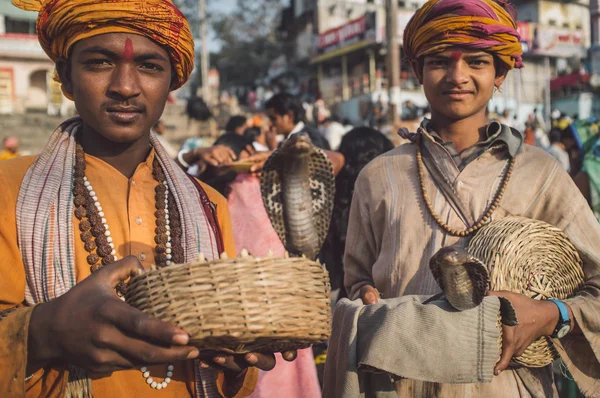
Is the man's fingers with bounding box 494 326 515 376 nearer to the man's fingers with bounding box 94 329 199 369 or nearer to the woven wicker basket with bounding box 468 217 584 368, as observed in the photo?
the woven wicker basket with bounding box 468 217 584 368

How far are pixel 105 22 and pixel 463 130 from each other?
59.0 inches

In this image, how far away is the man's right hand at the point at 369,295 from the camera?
2672 millimetres

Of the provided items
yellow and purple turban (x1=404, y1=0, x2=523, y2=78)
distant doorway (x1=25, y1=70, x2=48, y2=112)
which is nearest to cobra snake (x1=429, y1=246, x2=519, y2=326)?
yellow and purple turban (x1=404, y1=0, x2=523, y2=78)

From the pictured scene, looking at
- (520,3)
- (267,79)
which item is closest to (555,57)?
(520,3)

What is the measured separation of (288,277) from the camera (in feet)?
6.10

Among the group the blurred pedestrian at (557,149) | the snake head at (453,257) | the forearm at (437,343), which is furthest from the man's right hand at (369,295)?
the blurred pedestrian at (557,149)

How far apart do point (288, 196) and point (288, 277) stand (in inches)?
21.1

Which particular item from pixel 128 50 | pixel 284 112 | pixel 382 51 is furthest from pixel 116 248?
pixel 382 51

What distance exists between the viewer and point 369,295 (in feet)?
8.86

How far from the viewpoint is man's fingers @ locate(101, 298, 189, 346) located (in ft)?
5.37

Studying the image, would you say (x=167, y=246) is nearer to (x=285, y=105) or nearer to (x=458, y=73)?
(x=458, y=73)

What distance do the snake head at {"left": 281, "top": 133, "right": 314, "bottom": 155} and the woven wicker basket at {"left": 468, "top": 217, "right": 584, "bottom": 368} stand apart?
763mm

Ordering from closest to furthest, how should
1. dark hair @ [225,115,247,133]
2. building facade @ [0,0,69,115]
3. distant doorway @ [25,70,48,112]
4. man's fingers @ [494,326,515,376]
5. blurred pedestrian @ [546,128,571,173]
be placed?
man's fingers @ [494,326,515,376] < dark hair @ [225,115,247,133] < blurred pedestrian @ [546,128,571,173] < building facade @ [0,0,69,115] < distant doorway @ [25,70,48,112]

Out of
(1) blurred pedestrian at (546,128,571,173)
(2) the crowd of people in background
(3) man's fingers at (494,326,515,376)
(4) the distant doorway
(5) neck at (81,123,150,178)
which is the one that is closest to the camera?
(3) man's fingers at (494,326,515,376)
